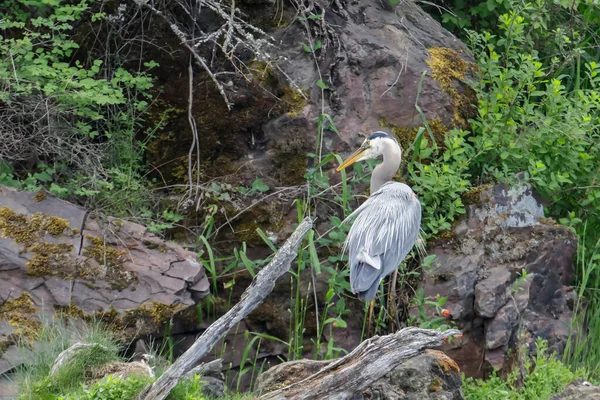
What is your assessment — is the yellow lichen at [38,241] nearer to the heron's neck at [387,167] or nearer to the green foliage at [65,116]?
the green foliage at [65,116]

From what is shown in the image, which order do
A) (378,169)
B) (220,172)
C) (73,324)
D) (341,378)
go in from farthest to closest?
(220,172)
(378,169)
(73,324)
(341,378)

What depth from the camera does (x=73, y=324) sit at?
483 centimetres

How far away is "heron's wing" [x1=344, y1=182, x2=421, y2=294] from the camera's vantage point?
5102mm

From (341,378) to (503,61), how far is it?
13.0 feet

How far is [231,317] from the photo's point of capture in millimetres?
3998

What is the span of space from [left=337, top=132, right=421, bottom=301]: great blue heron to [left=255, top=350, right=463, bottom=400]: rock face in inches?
24.3

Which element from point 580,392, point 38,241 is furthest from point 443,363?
point 38,241

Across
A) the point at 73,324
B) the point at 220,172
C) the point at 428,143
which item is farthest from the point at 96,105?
the point at 428,143

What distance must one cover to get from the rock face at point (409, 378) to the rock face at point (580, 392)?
1.78 ft

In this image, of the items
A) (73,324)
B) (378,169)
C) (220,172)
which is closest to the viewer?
(73,324)

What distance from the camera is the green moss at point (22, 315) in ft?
15.4

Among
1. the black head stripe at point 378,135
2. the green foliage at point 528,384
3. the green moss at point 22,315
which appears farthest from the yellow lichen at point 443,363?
the green moss at point 22,315

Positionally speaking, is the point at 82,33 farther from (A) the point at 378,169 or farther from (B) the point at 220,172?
(A) the point at 378,169

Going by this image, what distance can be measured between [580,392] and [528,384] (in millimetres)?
1273
